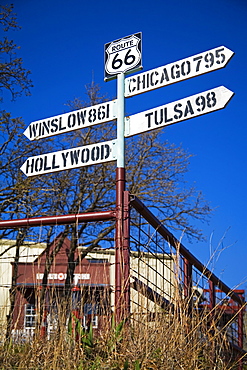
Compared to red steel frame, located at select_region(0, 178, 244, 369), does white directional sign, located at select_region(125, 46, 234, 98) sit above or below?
above

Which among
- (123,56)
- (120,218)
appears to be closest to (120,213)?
(120,218)

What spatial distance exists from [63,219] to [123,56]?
1.93m

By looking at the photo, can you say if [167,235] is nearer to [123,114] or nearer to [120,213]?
[120,213]

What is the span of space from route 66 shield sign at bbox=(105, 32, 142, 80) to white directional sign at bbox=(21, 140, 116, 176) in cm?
83

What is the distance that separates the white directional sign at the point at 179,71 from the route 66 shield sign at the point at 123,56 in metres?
0.15

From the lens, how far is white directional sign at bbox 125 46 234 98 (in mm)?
4906

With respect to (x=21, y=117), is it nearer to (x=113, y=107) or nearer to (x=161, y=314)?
(x=113, y=107)

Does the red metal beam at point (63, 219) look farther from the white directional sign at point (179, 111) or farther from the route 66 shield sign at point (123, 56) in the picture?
the route 66 shield sign at point (123, 56)

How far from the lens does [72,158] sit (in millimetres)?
5469

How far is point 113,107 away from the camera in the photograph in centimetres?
545

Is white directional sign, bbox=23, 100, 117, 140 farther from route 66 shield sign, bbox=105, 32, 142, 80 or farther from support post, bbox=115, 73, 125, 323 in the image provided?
route 66 shield sign, bbox=105, 32, 142, 80

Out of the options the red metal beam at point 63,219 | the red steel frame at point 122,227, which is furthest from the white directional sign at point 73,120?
the red metal beam at point 63,219

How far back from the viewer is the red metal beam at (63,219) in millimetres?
4570

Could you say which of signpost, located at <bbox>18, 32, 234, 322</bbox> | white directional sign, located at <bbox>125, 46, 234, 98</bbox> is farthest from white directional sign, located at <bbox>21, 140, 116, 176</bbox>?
white directional sign, located at <bbox>125, 46, 234, 98</bbox>
